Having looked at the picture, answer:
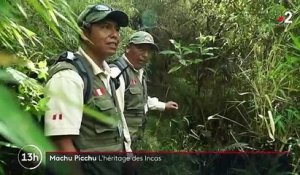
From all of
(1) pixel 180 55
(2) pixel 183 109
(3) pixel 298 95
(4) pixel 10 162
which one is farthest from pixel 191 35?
(4) pixel 10 162

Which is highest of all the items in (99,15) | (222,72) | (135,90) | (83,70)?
(99,15)

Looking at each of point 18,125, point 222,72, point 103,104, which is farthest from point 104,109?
point 222,72

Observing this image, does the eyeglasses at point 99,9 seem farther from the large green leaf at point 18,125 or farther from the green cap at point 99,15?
the large green leaf at point 18,125

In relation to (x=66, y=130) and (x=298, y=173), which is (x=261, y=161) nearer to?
(x=298, y=173)

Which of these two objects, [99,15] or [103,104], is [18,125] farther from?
[99,15]

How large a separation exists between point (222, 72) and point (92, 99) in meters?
2.04

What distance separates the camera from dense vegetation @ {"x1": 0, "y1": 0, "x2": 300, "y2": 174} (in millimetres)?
2535

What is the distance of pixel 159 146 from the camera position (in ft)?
10.0

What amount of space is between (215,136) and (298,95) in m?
0.82

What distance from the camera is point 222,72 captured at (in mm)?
3322

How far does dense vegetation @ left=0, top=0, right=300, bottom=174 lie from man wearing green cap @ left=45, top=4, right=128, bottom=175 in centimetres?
58

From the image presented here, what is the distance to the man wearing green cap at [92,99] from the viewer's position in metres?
1.34

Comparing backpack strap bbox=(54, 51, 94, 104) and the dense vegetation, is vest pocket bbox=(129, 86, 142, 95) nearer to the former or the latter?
the dense vegetation

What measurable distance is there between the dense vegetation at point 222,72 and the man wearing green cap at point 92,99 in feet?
1.91
